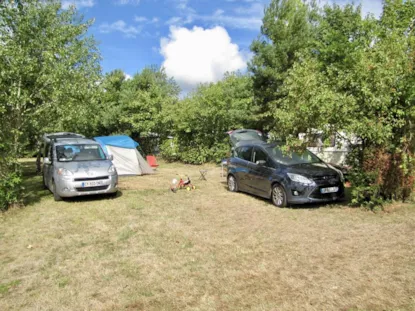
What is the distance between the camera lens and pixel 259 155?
9945mm

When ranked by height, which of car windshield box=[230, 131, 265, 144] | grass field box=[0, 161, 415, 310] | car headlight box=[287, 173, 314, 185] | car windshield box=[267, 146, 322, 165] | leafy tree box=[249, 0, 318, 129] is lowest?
grass field box=[0, 161, 415, 310]

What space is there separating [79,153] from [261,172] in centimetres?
566

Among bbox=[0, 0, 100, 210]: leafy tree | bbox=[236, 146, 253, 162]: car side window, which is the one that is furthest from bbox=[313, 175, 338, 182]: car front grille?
bbox=[0, 0, 100, 210]: leafy tree

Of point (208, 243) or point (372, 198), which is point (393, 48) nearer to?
point (372, 198)

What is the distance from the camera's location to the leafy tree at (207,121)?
2008 centimetres

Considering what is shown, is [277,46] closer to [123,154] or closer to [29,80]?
[123,154]

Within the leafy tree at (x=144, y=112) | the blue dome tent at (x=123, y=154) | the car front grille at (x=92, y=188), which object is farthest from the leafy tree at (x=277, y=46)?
the car front grille at (x=92, y=188)

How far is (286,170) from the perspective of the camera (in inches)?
343

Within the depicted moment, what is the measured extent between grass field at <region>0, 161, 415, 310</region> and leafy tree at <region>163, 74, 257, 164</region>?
1178cm

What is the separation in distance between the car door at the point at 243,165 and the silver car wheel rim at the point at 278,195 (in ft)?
4.78

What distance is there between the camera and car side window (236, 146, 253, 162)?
10.4 meters

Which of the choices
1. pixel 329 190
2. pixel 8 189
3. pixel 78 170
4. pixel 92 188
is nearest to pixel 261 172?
pixel 329 190

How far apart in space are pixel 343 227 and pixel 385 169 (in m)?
1.96

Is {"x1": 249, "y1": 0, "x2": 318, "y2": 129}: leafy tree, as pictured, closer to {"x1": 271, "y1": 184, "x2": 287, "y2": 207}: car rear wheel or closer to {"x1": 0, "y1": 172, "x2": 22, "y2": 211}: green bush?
{"x1": 271, "y1": 184, "x2": 287, "y2": 207}: car rear wheel
